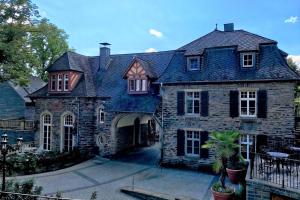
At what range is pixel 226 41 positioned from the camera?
64.9 feet

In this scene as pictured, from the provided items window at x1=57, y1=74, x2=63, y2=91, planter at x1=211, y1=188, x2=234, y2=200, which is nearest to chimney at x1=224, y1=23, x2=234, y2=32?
planter at x1=211, y1=188, x2=234, y2=200

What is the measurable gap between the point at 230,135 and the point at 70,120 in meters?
14.9

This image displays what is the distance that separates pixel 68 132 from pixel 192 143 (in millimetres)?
10920

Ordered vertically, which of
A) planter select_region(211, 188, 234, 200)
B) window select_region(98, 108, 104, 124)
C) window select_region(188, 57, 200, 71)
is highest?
window select_region(188, 57, 200, 71)

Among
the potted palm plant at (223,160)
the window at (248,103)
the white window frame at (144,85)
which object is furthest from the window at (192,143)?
the potted palm plant at (223,160)

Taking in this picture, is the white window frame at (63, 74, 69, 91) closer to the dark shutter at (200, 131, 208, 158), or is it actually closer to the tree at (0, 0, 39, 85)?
the tree at (0, 0, 39, 85)

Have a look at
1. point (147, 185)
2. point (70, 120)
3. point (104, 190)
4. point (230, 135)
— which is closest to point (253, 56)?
point (230, 135)

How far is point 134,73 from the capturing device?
2191cm

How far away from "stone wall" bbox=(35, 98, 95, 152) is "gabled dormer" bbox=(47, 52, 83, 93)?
104 cm

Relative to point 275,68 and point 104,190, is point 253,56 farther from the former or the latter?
point 104,190

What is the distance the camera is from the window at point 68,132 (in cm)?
2339

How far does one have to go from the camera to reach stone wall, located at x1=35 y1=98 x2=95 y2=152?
2284 centimetres

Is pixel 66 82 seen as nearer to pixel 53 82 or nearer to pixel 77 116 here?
pixel 53 82

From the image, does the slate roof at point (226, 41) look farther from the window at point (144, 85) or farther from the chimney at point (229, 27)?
the window at point (144, 85)
